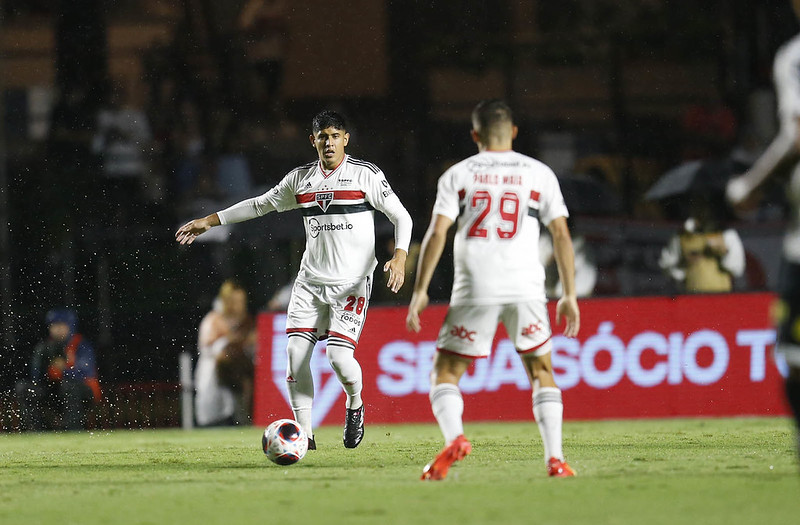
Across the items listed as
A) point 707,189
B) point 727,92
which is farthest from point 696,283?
point 727,92

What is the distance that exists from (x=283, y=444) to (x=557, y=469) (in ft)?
6.63

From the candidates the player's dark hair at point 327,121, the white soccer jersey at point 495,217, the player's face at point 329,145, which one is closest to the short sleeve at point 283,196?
the player's face at point 329,145

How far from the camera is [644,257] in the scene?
55.7 ft

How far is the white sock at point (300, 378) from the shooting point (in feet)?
30.4

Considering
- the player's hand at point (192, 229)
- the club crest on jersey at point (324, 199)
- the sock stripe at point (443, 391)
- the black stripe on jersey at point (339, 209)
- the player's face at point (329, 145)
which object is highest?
the player's face at point (329, 145)

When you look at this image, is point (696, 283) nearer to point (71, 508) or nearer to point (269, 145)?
point (269, 145)

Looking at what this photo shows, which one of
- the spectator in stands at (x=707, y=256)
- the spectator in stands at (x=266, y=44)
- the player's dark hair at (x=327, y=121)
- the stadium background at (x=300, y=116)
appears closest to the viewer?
the player's dark hair at (x=327, y=121)

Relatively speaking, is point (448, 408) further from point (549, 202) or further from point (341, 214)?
point (341, 214)

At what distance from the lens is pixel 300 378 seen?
9320 mm

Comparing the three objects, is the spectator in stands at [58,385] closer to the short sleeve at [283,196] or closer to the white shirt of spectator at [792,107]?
the short sleeve at [283,196]

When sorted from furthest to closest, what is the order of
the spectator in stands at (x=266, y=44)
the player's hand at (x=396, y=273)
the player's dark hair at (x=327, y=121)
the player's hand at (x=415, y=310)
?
the spectator in stands at (x=266, y=44)
the player's dark hair at (x=327, y=121)
the player's hand at (x=396, y=273)
the player's hand at (x=415, y=310)

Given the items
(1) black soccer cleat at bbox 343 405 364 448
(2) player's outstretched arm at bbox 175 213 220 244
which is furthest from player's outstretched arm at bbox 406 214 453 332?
(2) player's outstretched arm at bbox 175 213 220 244

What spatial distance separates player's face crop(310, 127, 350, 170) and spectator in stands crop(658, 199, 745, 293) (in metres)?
6.33

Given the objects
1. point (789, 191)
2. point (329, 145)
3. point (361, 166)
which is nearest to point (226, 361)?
point (361, 166)
